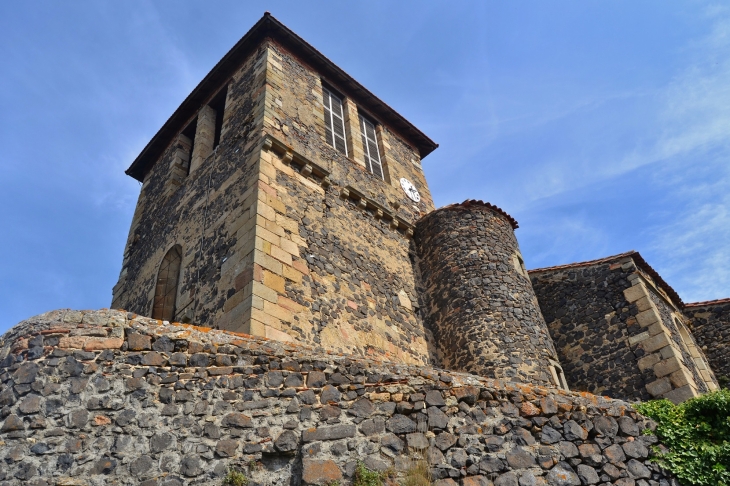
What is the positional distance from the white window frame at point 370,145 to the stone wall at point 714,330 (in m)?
8.01

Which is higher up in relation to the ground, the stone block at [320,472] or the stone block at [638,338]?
the stone block at [638,338]

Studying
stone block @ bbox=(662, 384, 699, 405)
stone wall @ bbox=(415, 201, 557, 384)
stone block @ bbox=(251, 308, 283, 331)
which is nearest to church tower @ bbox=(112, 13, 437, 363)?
stone block @ bbox=(251, 308, 283, 331)

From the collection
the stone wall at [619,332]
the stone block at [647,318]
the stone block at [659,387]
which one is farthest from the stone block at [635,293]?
the stone block at [659,387]

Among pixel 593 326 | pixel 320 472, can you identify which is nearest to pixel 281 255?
pixel 320 472

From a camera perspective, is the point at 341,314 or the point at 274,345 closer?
the point at 274,345

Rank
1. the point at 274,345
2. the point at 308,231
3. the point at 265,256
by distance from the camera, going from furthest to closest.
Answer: the point at 308,231
the point at 265,256
the point at 274,345

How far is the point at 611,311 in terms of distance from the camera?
10.6 metres


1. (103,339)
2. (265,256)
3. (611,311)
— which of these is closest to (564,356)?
(611,311)

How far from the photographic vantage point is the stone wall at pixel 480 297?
9.26 meters

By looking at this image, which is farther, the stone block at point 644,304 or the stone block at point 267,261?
the stone block at point 644,304

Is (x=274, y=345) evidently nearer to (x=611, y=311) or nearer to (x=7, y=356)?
(x=7, y=356)

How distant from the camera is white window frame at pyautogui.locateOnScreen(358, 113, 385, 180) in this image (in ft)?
41.4

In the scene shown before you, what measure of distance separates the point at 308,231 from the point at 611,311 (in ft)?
20.0

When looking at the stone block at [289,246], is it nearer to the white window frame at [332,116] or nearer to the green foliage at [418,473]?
the white window frame at [332,116]
